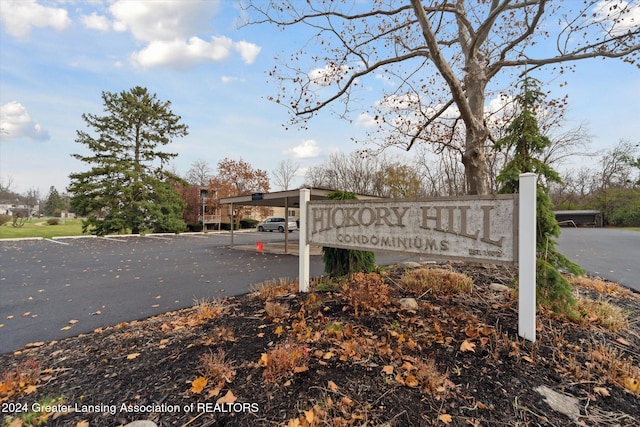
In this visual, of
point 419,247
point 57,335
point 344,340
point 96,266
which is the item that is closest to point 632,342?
point 419,247

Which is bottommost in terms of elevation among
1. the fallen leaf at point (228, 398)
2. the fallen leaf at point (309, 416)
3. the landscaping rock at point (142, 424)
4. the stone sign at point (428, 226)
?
the landscaping rock at point (142, 424)

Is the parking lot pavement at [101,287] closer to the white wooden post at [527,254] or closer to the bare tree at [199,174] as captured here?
the white wooden post at [527,254]

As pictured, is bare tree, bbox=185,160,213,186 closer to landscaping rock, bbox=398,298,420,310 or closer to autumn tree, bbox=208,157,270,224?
autumn tree, bbox=208,157,270,224

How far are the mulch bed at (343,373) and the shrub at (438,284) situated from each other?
577mm

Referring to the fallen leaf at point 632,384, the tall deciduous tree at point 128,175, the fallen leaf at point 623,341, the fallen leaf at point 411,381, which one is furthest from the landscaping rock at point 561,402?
the tall deciduous tree at point 128,175

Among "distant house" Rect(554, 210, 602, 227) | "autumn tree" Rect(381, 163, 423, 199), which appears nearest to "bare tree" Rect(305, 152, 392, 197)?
"autumn tree" Rect(381, 163, 423, 199)

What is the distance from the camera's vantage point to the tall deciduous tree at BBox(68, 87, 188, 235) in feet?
64.5

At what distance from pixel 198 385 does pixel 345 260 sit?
313 centimetres

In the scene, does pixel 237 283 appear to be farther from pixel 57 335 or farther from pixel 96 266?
pixel 96 266

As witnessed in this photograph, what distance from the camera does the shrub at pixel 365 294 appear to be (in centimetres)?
349

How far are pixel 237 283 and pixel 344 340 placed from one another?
13.9 ft

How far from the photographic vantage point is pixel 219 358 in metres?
2.42

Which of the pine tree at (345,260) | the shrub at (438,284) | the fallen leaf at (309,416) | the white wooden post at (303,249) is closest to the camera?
the fallen leaf at (309,416)

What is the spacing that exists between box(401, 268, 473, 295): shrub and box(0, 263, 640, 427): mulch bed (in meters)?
0.58
